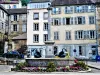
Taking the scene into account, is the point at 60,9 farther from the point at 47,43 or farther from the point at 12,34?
the point at 47,43

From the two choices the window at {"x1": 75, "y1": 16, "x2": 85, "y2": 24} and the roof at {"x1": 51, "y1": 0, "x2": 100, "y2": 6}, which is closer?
the window at {"x1": 75, "y1": 16, "x2": 85, "y2": 24}

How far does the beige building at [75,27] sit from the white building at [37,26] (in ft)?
12.1

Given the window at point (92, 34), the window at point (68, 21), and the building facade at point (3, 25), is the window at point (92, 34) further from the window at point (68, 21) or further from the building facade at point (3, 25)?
the building facade at point (3, 25)

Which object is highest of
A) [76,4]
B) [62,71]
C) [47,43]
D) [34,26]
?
[76,4]

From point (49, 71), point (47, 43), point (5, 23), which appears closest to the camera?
point (49, 71)

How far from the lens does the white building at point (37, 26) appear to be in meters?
58.4

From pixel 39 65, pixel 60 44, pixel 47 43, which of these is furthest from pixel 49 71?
pixel 60 44

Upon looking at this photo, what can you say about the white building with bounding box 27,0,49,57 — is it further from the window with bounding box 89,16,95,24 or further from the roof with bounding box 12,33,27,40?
the window with bounding box 89,16,95,24

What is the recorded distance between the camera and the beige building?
177ft

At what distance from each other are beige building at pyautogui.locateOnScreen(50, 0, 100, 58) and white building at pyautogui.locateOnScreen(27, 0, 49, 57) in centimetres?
369

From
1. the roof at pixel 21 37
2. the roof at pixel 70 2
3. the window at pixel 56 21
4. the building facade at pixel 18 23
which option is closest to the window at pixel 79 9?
the roof at pixel 70 2

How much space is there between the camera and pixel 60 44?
55.2 m

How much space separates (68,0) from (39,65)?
33547 millimetres

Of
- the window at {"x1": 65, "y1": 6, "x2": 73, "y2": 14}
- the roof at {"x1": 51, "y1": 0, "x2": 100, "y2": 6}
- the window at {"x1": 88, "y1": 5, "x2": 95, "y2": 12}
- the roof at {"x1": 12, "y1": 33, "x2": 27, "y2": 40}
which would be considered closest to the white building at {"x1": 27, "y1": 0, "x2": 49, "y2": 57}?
the roof at {"x1": 51, "y1": 0, "x2": 100, "y2": 6}
